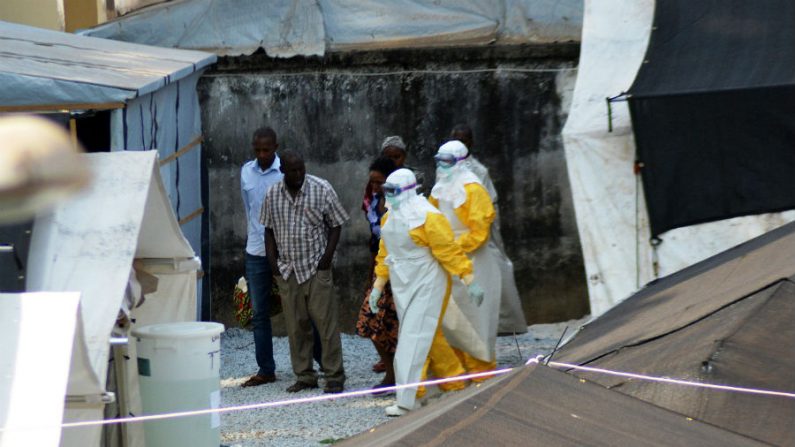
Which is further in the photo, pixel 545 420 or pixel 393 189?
pixel 393 189

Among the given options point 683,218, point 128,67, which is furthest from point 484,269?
point 128,67

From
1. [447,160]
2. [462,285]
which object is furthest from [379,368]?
[447,160]

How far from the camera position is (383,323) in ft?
25.6

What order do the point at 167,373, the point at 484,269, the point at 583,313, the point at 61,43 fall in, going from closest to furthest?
the point at 167,373 → the point at 484,269 → the point at 61,43 → the point at 583,313

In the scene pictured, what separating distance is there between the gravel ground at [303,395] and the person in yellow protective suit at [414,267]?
1.23 feet

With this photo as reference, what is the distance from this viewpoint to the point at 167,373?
232 inches

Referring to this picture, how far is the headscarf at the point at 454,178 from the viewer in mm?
7777

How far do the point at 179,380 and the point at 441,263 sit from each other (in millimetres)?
1937

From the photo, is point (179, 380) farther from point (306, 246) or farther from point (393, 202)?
point (306, 246)

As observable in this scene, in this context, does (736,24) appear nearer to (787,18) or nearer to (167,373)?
(787,18)

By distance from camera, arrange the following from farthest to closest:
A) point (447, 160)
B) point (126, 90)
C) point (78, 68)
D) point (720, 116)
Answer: point (78, 68), point (447, 160), point (126, 90), point (720, 116)

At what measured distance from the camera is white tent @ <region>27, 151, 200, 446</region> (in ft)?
15.9

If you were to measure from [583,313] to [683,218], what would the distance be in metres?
2.89

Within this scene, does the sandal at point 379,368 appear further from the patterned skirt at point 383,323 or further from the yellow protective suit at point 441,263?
the yellow protective suit at point 441,263
